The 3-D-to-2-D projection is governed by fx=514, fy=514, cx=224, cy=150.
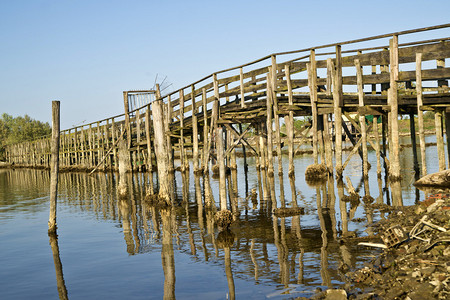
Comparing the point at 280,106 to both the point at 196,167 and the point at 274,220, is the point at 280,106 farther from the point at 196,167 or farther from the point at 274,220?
the point at 274,220

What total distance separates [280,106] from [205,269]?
44.8 ft

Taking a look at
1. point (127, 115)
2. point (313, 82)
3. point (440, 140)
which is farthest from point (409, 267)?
point (127, 115)

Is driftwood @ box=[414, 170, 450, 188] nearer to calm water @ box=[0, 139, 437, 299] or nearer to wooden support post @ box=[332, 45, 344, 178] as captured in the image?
calm water @ box=[0, 139, 437, 299]

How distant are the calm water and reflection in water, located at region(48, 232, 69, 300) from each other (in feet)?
0.07

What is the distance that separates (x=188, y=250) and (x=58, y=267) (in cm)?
253

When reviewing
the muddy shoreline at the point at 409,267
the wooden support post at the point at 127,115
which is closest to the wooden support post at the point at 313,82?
the muddy shoreline at the point at 409,267

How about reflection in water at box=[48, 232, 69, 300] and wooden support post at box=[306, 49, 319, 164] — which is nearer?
reflection in water at box=[48, 232, 69, 300]

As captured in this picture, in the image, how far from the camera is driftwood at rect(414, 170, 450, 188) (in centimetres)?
1513

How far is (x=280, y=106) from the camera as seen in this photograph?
70.7 feet

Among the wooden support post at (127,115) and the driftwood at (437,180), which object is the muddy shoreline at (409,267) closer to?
the driftwood at (437,180)

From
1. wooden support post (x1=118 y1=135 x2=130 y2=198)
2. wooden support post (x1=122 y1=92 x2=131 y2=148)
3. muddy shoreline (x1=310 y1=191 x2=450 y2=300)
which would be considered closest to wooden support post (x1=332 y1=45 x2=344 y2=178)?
wooden support post (x1=118 y1=135 x2=130 y2=198)

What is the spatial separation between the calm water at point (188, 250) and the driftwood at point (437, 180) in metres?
0.58

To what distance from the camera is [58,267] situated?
995cm

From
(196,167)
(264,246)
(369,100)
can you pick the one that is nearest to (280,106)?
(369,100)
